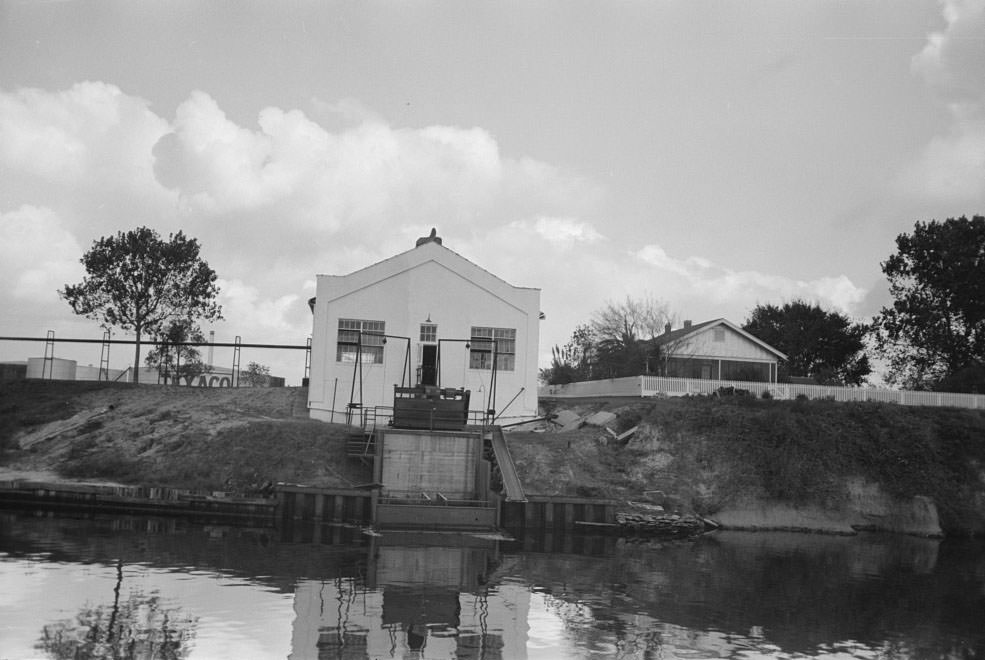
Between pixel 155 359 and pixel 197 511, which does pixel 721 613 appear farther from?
pixel 155 359

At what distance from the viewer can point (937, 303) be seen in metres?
57.7

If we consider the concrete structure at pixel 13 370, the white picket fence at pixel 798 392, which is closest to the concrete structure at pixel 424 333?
the white picket fence at pixel 798 392

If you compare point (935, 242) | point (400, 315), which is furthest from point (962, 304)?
point (400, 315)

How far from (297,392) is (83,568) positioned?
2269cm

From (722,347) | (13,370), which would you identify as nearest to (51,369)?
(13,370)

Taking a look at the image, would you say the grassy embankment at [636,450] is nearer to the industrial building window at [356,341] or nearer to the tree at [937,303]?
the industrial building window at [356,341]

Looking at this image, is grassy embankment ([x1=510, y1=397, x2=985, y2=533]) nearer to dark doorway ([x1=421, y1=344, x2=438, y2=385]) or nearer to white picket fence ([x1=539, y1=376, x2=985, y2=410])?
white picket fence ([x1=539, y1=376, x2=985, y2=410])

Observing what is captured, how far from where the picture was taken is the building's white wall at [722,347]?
2076 inches

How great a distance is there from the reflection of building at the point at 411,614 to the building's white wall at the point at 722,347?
3430cm

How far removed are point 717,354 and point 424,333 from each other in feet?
74.3

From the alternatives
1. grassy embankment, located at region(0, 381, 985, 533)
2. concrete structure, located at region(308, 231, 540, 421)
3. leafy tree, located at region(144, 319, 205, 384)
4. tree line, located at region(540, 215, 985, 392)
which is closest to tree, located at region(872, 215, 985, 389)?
tree line, located at region(540, 215, 985, 392)

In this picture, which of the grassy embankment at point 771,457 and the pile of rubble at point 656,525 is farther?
the grassy embankment at point 771,457

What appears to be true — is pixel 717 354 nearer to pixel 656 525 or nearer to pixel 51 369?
pixel 656 525

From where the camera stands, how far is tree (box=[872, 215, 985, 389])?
56125 millimetres
